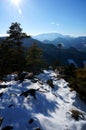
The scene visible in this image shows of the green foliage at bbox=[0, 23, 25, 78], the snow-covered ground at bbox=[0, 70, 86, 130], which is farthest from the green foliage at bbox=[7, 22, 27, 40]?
the snow-covered ground at bbox=[0, 70, 86, 130]

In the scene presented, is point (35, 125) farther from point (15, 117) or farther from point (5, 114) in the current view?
point (5, 114)

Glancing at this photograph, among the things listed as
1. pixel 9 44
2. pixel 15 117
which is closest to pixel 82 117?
pixel 15 117

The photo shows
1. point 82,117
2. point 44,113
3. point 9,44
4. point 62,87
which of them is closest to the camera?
point 44,113

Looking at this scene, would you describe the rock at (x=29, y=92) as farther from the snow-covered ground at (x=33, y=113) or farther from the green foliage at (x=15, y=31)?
the green foliage at (x=15, y=31)

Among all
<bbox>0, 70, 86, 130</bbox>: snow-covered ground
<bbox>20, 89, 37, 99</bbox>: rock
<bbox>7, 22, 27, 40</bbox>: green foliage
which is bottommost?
<bbox>0, 70, 86, 130</bbox>: snow-covered ground

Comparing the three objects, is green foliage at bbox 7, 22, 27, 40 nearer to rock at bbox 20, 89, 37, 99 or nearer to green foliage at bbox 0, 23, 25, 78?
green foliage at bbox 0, 23, 25, 78

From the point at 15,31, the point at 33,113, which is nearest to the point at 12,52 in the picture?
the point at 15,31

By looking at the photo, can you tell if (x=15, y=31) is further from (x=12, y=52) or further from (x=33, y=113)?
(x=33, y=113)

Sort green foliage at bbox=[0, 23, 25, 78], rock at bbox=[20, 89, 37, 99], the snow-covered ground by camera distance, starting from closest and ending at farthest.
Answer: the snow-covered ground → rock at bbox=[20, 89, 37, 99] → green foliage at bbox=[0, 23, 25, 78]

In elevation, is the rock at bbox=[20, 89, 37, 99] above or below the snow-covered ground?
above

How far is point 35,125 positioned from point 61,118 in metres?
2.47

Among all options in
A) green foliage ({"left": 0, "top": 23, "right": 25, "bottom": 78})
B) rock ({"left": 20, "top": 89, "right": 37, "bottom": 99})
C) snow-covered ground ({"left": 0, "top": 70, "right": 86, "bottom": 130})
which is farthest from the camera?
green foliage ({"left": 0, "top": 23, "right": 25, "bottom": 78})

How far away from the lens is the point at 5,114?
13.6 meters

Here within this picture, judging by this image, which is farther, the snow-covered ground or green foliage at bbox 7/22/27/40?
green foliage at bbox 7/22/27/40
